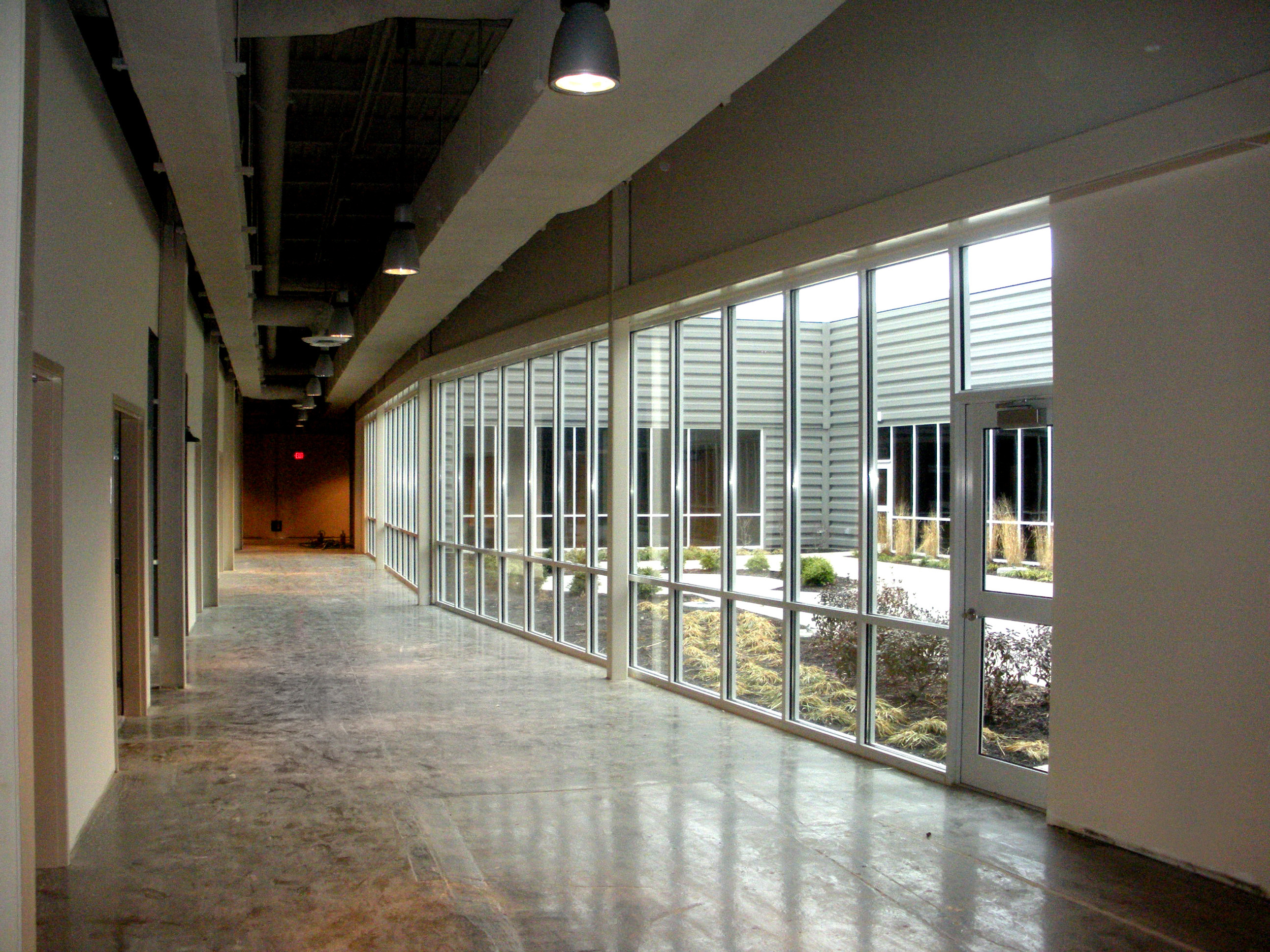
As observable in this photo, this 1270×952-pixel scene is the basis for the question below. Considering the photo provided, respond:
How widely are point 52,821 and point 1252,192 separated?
590cm

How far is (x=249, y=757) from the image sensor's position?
6.96 metres

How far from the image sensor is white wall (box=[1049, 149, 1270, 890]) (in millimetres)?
4543

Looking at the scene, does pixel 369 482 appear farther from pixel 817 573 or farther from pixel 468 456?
pixel 817 573

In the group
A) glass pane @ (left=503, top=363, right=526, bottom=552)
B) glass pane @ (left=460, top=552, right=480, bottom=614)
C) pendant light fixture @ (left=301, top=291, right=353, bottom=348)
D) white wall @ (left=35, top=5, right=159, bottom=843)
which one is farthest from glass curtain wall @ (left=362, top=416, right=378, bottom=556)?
white wall @ (left=35, top=5, right=159, bottom=843)

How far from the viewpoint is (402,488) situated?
2042cm

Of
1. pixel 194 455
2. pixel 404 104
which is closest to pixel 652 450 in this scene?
pixel 404 104

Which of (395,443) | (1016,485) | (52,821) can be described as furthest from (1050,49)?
(395,443)

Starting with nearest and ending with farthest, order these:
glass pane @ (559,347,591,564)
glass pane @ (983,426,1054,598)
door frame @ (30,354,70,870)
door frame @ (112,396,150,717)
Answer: door frame @ (30,354,70,870) → glass pane @ (983,426,1054,598) → door frame @ (112,396,150,717) → glass pane @ (559,347,591,564)

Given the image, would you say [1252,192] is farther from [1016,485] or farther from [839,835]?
[839,835]

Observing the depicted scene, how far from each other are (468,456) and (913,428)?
30.0 ft

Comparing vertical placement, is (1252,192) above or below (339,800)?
above

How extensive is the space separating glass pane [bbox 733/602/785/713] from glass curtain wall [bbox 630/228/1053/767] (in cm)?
2

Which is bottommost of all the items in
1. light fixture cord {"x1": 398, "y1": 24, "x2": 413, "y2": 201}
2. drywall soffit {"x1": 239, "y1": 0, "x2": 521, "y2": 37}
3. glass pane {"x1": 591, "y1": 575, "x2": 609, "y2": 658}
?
glass pane {"x1": 591, "y1": 575, "x2": 609, "y2": 658}

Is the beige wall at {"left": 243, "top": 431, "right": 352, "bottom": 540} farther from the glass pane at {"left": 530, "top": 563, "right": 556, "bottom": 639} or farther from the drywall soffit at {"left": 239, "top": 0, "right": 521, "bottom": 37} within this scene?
the drywall soffit at {"left": 239, "top": 0, "right": 521, "bottom": 37}
